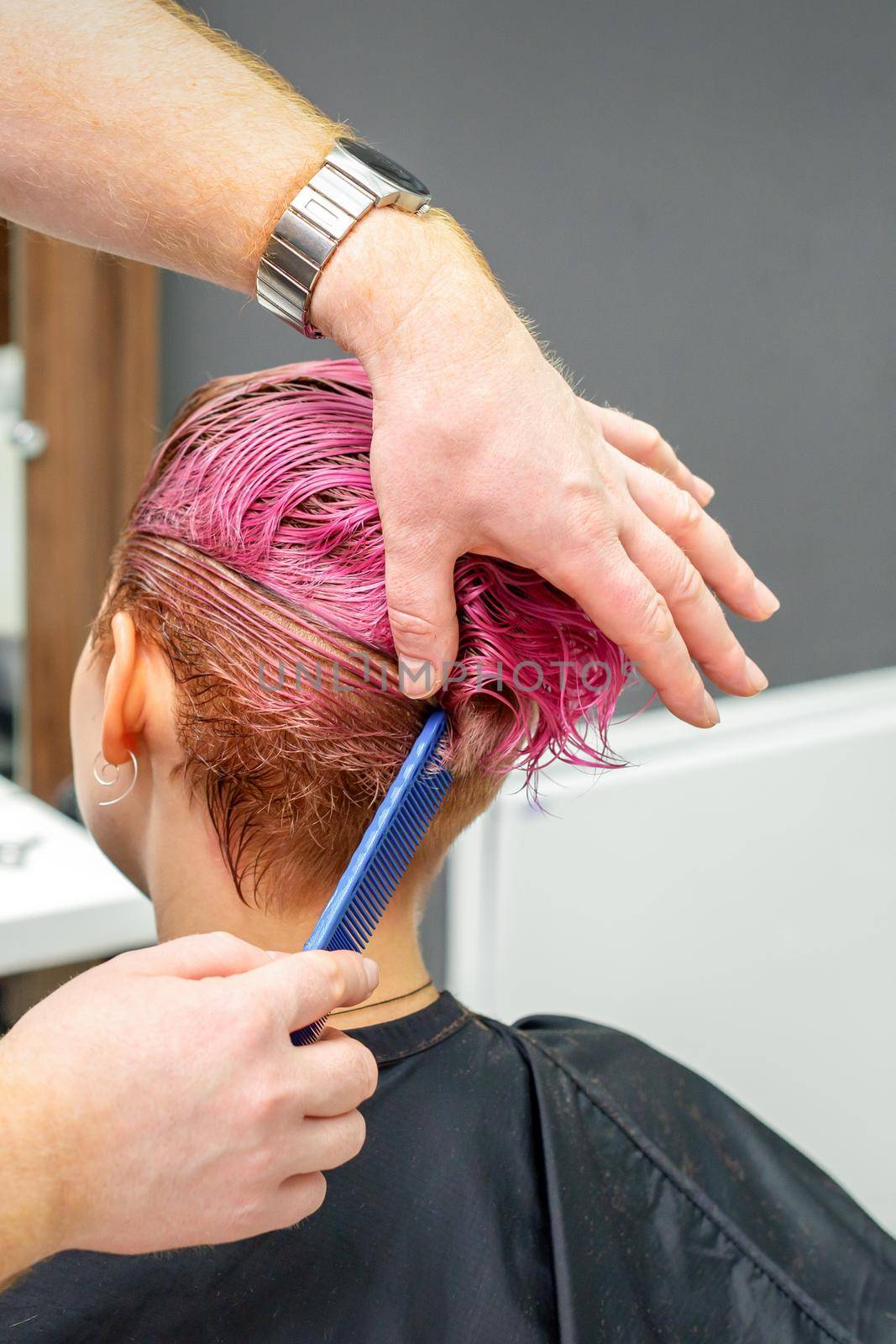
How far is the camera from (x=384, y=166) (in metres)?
0.80

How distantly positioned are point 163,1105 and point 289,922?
31cm

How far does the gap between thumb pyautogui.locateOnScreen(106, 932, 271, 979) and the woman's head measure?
190mm

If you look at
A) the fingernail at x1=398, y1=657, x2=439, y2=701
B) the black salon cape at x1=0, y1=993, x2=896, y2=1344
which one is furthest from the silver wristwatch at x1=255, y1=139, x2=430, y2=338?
the black salon cape at x1=0, y1=993, x2=896, y2=1344

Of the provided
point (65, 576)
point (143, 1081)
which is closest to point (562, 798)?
point (143, 1081)

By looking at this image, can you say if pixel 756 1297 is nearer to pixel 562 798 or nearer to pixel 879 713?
→ pixel 562 798

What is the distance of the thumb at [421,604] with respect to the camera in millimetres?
767

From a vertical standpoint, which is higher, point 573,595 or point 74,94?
point 74,94

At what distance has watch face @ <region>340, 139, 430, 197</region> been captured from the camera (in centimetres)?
79

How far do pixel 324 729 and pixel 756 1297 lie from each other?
0.62 metres

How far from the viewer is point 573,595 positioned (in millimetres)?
810

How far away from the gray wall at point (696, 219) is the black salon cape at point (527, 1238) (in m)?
1.33

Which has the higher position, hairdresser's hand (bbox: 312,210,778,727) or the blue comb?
hairdresser's hand (bbox: 312,210,778,727)

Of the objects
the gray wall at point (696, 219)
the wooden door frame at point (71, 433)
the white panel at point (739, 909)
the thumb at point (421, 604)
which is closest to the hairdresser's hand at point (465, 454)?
the thumb at point (421, 604)

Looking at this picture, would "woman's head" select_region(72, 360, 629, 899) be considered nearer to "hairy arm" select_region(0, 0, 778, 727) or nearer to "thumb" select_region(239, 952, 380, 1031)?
"hairy arm" select_region(0, 0, 778, 727)
